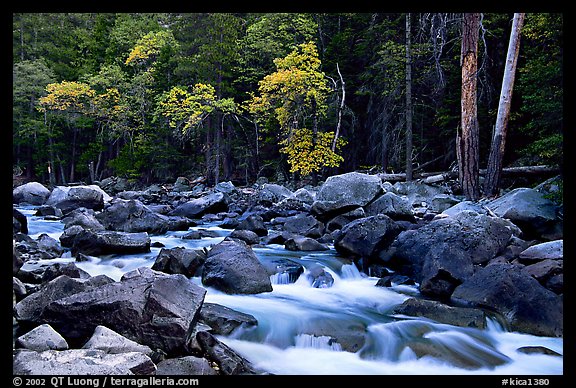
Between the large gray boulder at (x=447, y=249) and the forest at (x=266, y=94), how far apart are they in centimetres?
376

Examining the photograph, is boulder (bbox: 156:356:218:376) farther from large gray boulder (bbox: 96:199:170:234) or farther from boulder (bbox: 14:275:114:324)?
large gray boulder (bbox: 96:199:170:234)

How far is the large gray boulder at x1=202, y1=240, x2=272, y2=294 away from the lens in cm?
590

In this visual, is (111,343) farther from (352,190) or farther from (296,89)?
(296,89)

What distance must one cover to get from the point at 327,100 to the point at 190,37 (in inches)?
461

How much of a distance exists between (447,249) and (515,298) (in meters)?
1.35

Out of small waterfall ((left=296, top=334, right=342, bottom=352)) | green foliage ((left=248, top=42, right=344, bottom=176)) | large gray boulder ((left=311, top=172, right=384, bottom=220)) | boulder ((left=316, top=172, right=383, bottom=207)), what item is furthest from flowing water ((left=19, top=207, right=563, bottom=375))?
green foliage ((left=248, top=42, right=344, bottom=176))

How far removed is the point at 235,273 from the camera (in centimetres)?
602

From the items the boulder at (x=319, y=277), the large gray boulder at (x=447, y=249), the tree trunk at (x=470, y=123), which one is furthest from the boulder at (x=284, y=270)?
the tree trunk at (x=470, y=123)

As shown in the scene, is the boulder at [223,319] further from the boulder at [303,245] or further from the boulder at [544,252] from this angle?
the boulder at [544,252]

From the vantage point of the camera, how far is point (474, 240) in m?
6.54

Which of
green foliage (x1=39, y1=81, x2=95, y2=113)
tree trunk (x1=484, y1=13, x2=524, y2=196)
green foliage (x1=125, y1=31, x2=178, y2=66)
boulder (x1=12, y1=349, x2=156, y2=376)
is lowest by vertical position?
boulder (x1=12, y1=349, x2=156, y2=376)

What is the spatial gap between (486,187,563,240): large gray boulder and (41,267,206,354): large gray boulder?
22.3 ft
